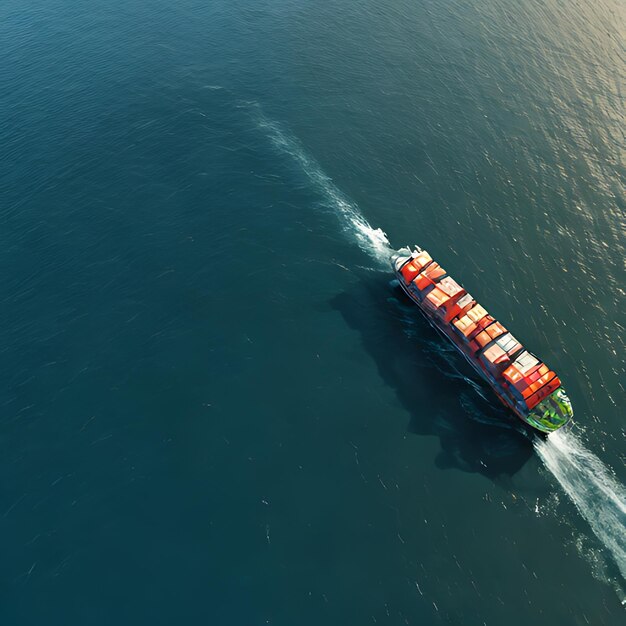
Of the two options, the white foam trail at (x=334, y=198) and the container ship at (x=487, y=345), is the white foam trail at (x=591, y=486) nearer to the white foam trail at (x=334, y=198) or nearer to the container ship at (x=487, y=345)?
the container ship at (x=487, y=345)

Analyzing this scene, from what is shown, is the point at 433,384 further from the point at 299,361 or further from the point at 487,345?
the point at 299,361

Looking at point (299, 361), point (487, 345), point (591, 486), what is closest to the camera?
point (591, 486)

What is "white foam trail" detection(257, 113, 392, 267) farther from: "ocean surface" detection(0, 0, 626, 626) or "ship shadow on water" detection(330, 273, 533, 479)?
"ship shadow on water" detection(330, 273, 533, 479)

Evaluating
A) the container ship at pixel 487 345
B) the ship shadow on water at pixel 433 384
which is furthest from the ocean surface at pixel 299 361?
the container ship at pixel 487 345

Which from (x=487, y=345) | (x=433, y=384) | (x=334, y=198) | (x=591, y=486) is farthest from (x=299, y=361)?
(x=591, y=486)

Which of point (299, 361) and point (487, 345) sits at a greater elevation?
point (487, 345)

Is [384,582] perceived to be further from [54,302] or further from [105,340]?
[54,302]
